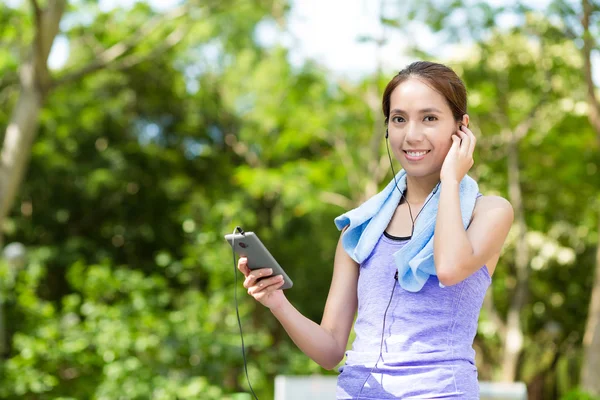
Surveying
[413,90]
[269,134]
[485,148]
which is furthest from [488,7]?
[413,90]

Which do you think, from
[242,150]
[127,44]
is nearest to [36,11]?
[127,44]

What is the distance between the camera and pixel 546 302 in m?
21.5

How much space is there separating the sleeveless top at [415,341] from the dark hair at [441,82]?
305 millimetres

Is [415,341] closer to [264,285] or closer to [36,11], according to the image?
[264,285]

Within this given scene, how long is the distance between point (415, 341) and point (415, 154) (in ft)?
1.25

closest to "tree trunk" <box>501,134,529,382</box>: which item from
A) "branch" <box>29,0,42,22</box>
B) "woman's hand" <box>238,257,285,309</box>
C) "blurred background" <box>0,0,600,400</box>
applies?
"blurred background" <box>0,0,600,400</box>

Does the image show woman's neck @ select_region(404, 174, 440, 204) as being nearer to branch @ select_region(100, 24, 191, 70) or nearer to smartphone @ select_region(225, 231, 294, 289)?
smartphone @ select_region(225, 231, 294, 289)

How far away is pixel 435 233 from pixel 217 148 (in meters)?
19.0

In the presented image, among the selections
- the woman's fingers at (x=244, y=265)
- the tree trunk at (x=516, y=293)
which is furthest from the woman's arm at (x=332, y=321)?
the tree trunk at (x=516, y=293)

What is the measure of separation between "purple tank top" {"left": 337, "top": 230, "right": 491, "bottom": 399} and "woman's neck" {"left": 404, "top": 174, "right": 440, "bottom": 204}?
131 mm

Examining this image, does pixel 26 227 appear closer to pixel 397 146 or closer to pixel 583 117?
pixel 583 117

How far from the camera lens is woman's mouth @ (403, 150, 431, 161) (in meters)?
1.79

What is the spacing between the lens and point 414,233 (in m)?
1.77

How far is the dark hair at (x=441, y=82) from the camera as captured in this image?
1788mm
